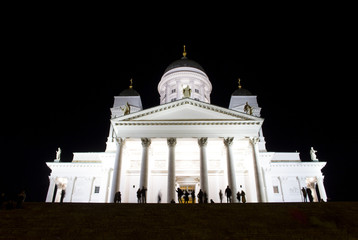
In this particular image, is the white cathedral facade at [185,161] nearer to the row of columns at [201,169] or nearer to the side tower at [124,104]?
the row of columns at [201,169]

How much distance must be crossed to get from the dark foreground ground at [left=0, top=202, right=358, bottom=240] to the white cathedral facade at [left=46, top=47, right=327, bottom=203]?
28.5 ft

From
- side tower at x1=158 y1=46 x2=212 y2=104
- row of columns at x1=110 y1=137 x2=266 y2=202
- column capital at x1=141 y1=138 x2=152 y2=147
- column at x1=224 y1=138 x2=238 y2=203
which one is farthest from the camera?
side tower at x1=158 y1=46 x2=212 y2=104

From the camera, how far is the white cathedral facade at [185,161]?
939 inches

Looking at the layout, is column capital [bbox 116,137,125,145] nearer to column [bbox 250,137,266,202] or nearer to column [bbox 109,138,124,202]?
column [bbox 109,138,124,202]

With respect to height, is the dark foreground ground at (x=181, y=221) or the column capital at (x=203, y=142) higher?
the column capital at (x=203, y=142)

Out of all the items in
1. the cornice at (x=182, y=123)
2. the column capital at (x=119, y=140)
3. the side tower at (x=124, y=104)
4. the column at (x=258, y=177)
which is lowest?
the column at (x=258, y=177)

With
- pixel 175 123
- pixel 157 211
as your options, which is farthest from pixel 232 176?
pixel 157 211

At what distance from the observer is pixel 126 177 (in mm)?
27266

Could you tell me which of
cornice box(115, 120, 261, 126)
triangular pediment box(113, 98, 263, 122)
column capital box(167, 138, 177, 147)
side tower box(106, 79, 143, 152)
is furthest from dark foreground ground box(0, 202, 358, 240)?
side tower box(106, 79, 143, 152)

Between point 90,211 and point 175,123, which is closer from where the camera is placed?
point 90,211

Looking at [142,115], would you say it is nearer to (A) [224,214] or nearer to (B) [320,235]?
(A) [224,214]

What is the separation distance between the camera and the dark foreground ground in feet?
34.5

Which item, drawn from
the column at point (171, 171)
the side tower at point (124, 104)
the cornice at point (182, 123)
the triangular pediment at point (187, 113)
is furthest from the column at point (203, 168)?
the side tower at point (124, 104)

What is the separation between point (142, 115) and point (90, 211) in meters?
12.7
